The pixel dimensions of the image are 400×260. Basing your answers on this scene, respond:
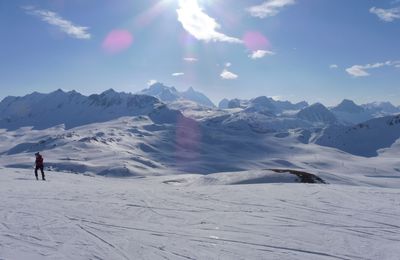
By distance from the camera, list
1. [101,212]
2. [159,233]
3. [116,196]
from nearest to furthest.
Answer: [159,233]
[101,212]
[116,196]

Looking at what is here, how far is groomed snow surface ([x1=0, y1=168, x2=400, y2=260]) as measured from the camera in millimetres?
12180

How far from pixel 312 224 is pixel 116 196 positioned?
11.3 metres

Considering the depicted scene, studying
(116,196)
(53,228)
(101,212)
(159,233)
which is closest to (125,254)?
(159,233)

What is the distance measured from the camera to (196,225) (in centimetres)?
1561

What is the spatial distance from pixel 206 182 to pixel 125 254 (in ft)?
101

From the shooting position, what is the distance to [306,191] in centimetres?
2595

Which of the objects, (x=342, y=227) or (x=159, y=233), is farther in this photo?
(x=342, y=227)

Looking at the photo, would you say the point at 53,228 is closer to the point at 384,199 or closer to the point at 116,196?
the point at 116,196

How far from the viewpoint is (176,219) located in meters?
16.7

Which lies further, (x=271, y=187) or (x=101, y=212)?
(x=271, y=187)

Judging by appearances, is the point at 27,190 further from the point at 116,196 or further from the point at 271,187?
the point at 271,187

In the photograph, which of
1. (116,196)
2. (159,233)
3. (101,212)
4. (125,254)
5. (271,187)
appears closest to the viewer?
(125,254)

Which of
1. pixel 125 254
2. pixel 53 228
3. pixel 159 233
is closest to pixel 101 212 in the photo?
pixel 53 228

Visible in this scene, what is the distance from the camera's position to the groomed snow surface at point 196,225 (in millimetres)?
12180
